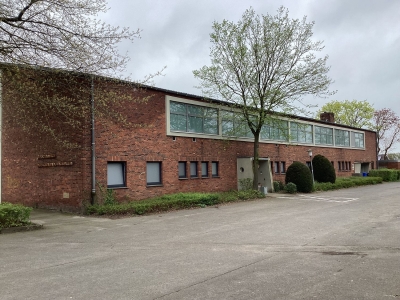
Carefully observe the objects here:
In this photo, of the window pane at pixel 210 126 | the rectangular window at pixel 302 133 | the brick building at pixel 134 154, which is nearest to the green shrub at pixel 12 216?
the brick building at pixel 134 154

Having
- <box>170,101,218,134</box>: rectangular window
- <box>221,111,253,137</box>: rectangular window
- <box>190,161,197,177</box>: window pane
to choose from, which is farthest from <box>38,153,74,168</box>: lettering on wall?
<box>221,111,253,137</box>: rectangular window

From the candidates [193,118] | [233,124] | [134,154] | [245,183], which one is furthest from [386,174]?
[134,154]

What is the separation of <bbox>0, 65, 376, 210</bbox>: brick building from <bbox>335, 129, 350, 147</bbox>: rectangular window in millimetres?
16505

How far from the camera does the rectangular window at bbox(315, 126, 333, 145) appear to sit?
35.9 metres

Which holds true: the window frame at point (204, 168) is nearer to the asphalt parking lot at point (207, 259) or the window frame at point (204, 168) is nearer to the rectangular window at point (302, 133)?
the asphalt parking lot at point (207, 259)

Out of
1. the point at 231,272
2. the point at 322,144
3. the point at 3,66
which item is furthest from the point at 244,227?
the point at 322,144

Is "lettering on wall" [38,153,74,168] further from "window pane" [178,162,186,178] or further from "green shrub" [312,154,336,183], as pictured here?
"green shrub" [312,154,336,183]

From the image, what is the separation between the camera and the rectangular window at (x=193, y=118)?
20.3 meters

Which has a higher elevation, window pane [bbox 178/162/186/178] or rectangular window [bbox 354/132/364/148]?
rectangular window [bbox 354/132/364/148]

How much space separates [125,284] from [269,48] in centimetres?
1863

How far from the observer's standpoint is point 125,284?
18.9 ft

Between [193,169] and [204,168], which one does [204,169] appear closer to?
[204,168]

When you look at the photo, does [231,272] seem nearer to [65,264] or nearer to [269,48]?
[65,264]

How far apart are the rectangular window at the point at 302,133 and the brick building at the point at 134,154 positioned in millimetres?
6553
